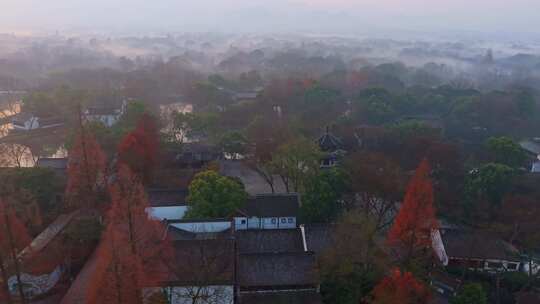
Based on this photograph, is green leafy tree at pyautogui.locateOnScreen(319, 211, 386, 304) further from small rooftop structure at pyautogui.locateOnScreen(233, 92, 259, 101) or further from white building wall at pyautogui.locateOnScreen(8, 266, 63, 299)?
small rooftop structure at pyautogui.locateOnScreen(233, 92, 259, 101)

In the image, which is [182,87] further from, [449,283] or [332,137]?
[449,283]

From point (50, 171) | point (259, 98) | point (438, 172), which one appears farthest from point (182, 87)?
point (438, 172)

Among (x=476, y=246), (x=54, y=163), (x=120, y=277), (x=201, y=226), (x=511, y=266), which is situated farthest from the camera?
(x=54, y=163)

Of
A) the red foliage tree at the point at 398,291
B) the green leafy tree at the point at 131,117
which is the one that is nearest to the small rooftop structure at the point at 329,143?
the green leafy tree at the point at 131,117

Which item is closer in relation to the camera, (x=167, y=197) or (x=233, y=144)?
(x=167, y=197)

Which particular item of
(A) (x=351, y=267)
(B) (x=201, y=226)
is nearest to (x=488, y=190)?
(A) (x=351, y=267)

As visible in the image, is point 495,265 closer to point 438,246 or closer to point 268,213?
point 438,246
